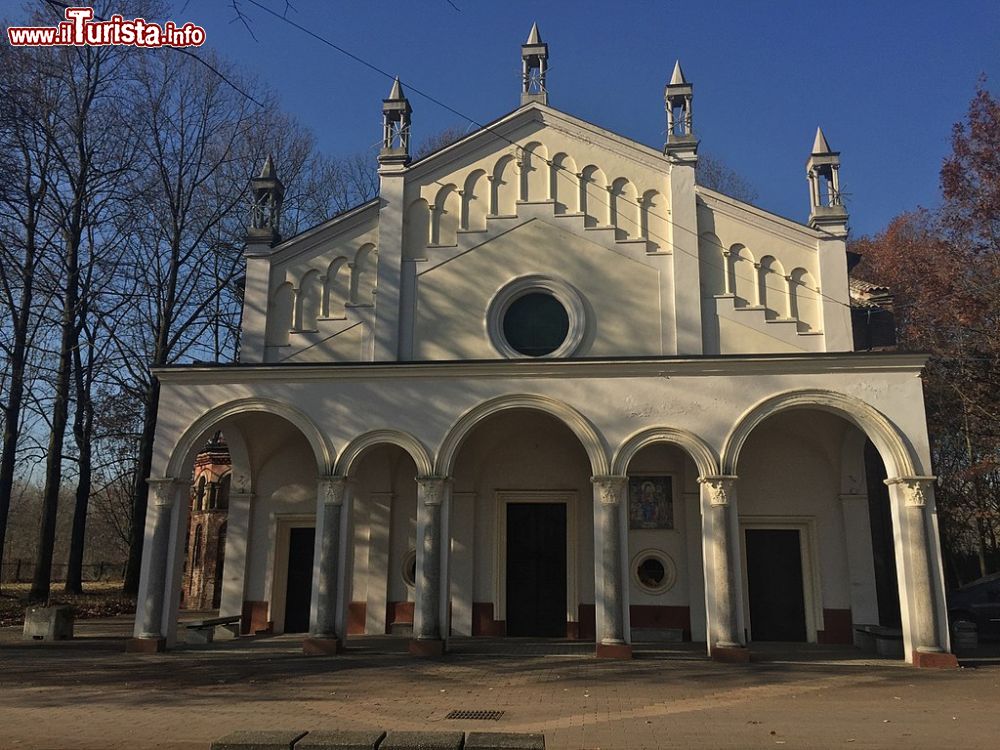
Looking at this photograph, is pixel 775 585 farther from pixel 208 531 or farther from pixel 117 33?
pixel 208 531

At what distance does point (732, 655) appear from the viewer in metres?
13.5

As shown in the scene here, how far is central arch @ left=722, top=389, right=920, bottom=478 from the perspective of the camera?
1387cm

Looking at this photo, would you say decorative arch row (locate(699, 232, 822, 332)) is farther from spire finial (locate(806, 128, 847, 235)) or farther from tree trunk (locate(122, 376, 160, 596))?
tree trunk (locate(122, 376, 160, 596))

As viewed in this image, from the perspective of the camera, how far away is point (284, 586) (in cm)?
1800

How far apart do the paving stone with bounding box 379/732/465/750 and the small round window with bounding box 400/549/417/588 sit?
12.3 meters

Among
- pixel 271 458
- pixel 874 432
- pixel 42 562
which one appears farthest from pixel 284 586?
pixel 874 432

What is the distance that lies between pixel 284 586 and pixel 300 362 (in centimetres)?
564

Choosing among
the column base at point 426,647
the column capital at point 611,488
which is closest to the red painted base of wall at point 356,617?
the column base at point 426,647

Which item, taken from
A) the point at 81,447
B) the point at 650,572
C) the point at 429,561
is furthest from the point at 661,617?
the point at 81,447

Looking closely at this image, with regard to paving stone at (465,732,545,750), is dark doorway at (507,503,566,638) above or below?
above

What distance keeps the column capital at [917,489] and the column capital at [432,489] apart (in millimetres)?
8277

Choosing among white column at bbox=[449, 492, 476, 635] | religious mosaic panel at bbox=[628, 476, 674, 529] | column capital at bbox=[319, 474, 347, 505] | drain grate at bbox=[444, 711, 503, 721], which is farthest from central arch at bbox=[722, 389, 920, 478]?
column capital at bbox=[319, 474, 347, 505]

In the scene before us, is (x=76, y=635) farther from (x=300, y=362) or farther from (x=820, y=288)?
(x=820, y=288)

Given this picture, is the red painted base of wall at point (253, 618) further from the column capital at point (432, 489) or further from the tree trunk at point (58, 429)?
the tree trunk at point (58, 429)
